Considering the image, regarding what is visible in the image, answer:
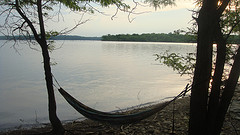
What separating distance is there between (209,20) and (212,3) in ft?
0.64

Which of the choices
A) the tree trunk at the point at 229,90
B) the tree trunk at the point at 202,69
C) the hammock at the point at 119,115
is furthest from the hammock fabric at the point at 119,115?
the tree trunk at the point at 229,90

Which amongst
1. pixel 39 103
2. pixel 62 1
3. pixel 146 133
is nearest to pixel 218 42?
pixel 146 133

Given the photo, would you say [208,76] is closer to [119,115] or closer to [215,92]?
[215,92]

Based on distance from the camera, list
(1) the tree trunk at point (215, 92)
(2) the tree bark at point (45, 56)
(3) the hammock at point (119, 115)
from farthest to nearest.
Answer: (2) the tree bark at point (45, 56), (3) the hammock at point (119, 115), (1) the tree trunk at point (215, 92)

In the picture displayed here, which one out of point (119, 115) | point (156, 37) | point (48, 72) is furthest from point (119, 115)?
point (156, 37)

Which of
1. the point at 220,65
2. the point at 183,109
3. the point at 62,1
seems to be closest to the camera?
the point at 220,65

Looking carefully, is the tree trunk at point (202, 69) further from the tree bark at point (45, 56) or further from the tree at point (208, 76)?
the tree bark at point (45, 56)

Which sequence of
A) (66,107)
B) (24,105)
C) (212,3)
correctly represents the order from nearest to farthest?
(212,3), (66,107), (24,105)

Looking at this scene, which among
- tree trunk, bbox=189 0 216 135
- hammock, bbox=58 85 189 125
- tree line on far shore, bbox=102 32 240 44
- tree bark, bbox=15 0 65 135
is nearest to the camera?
tree trunk, bbox=189 0 216 135

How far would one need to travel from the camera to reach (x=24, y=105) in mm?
7699


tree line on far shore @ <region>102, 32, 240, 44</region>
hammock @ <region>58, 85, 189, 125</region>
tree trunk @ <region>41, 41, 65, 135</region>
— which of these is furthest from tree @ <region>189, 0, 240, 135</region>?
tree trunk @ <region>41, 41, 65, 135</region>

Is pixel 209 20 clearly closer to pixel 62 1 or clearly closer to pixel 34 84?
pixel 62 1

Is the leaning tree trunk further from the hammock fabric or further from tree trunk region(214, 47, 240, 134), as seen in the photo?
tree trunk region(214, 47, 240, 134)

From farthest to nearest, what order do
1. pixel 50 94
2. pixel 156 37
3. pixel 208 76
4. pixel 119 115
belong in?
pixel 156 37
pixel 50 94
pixel 119 115
pixel 208 76
